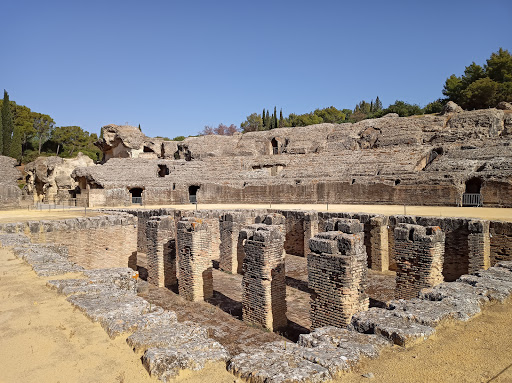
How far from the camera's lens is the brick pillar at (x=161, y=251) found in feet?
36.4

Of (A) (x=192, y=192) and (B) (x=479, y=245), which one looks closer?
(B) (x=479, y=245)

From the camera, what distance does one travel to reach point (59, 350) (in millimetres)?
3588

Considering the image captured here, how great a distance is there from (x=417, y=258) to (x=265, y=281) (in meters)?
3.51

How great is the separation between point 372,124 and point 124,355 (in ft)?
113

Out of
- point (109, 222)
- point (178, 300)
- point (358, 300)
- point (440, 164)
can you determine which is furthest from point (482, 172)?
point (109, 222)

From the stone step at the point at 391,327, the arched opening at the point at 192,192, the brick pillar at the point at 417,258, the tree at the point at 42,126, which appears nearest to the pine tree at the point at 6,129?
the tree at the point at 42,126

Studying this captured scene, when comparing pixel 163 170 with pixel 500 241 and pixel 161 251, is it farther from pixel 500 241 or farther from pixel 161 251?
pixel 500 241

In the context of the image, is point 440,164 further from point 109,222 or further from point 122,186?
point 122,186

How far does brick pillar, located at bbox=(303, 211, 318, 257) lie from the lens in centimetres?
1446

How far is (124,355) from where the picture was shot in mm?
3479

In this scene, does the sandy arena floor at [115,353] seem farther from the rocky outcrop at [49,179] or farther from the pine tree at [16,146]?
the pine tree at [16,146]

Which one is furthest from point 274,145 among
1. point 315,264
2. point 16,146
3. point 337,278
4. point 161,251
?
point 16,146

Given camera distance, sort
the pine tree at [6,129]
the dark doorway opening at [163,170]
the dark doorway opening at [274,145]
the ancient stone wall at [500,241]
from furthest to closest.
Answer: the pine tree at [6,129] → the dark doorway opening at [274,145] → the dark doorway opening at [163,170] → the ancient stone wall at [500,241]

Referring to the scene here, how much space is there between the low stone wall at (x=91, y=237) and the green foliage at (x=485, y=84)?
40.5m
